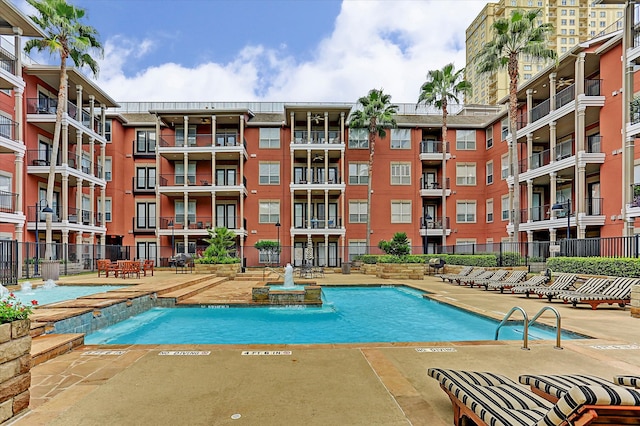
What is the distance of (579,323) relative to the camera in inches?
320

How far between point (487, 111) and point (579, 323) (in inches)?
1367

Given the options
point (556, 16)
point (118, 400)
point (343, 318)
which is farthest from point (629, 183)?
point (556, 16)

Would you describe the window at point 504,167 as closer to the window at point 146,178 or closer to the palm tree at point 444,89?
the palm tree at point 444,89

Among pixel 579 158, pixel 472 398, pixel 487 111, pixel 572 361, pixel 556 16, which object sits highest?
pixel 556 16

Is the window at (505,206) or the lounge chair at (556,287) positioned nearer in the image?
the lounge chair at (556,287)

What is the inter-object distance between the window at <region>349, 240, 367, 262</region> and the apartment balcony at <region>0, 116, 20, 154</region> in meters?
23.0

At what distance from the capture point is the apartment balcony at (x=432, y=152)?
31.9 meters

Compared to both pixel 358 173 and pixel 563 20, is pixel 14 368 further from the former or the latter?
pixel 563 20

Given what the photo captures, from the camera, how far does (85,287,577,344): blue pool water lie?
26.9 ft

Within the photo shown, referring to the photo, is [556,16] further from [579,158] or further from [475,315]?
[475,315]

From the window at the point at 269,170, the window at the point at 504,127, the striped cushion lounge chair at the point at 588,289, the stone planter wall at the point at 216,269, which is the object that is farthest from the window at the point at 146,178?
the striped cushion lounge chair at the point at 588,289

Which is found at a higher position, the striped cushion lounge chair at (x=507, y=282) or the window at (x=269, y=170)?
the window at (x=269, y=170)

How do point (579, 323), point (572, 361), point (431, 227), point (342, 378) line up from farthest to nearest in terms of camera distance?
point (431, 227) → point (579, 323) → point (572, 361) → point (342, 378)

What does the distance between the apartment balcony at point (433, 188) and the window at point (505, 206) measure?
4100 millimetres
